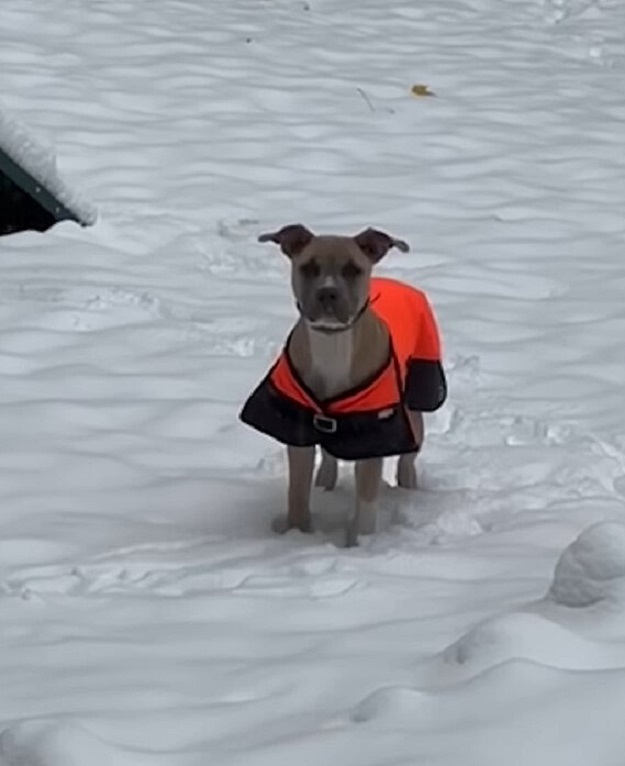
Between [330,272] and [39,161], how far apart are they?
3.84 metres

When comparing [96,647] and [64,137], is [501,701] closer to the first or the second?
[96,647]

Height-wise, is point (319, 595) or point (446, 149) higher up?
point (319, 595)

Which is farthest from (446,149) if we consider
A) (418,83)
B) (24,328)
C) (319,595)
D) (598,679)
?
(598,679)

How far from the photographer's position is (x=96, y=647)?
11.8ft

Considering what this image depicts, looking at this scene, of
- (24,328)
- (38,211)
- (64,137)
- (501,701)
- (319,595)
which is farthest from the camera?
(64,137)

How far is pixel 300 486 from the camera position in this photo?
463 centimetres

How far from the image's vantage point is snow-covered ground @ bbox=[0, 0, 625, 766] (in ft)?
9.63

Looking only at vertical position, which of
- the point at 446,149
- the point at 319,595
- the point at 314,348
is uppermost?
the point at 314,348

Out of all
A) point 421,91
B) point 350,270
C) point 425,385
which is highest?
point 350,270

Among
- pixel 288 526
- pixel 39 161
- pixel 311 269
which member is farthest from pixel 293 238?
pixel 39 161

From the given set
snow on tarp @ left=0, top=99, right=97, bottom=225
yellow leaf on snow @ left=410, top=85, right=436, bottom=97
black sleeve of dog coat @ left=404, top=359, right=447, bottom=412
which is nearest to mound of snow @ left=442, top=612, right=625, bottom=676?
black sleeve of dog coat @ left=404, top=359, right=447, bottom=412

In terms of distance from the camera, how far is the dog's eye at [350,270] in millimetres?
4312

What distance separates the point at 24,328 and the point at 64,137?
7.46 ft

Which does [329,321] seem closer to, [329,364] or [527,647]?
[329,364]
